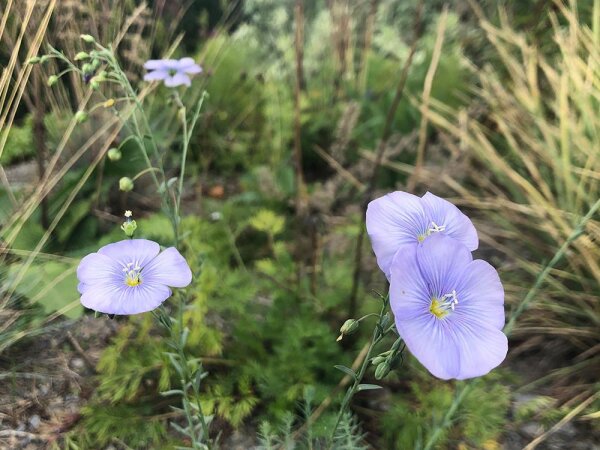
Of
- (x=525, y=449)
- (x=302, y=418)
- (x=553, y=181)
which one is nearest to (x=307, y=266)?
(x=302, y=418)

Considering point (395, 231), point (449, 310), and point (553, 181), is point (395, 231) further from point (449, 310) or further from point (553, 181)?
point (553, 181)

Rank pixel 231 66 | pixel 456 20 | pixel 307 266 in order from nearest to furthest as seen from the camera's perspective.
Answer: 1. pixel 307 266
2. pixel 231 66
3. pixel 456 20

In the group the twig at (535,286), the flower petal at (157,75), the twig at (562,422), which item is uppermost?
the flower petal at (157,75)

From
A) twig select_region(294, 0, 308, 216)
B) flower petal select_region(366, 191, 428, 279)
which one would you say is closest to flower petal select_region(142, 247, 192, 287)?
flower petal select_region(366, 191, 428, 279)

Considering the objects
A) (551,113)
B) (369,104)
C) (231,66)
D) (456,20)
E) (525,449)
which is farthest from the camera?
(456,20)

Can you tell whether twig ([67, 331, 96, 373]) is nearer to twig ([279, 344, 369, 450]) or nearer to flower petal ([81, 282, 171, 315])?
twig ([279, 344, 369, 450])

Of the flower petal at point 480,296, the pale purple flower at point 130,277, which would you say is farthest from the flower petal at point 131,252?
the flower petal at point 480,296

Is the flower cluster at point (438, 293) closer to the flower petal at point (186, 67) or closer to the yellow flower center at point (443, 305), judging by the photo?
the yellow flower center at point (443, 305)
